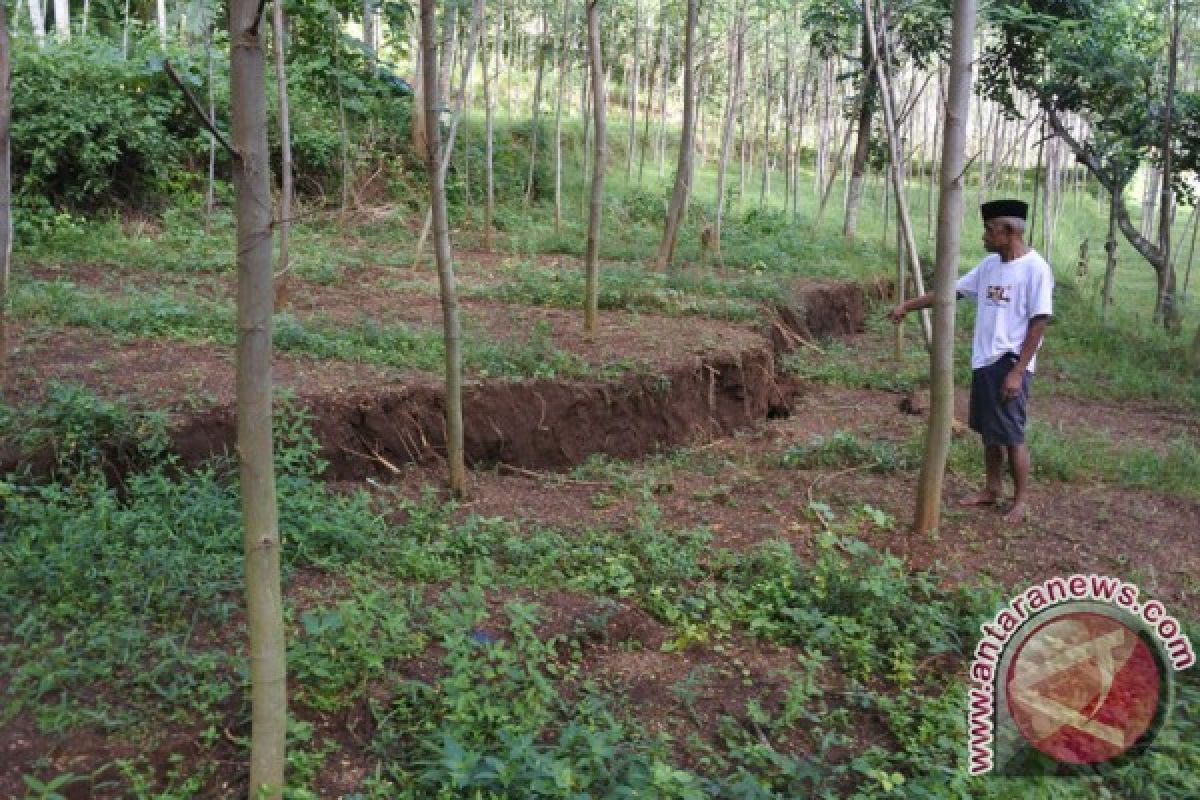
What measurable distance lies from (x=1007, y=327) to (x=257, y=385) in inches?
162

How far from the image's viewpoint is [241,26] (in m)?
2.05

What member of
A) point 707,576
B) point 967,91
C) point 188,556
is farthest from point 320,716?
point 967,91

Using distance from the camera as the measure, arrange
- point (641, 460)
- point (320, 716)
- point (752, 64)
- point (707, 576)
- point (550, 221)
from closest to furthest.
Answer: point (320, 716) → point (707, 576) → point (641, 460) → point (550, 221) → point (752, 64)

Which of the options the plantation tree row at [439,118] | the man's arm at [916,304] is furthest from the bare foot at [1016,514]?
the man's arm at [916,304]

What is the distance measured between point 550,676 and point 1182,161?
1100 cm

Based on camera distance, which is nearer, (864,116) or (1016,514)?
(1016,514)

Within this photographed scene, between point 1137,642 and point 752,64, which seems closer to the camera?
point 1137,642

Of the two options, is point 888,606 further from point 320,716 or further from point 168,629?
point 168,629

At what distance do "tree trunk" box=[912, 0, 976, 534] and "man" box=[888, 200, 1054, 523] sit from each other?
0.23 metres

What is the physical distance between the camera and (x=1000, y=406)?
17.1 ft

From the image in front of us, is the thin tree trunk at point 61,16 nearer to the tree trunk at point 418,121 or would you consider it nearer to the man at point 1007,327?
the tree trunk at point 418,121

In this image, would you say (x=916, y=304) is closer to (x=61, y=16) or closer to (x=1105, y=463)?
(x=1105, y=463)

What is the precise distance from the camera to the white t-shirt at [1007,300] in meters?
5.04

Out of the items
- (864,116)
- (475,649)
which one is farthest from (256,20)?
(864,116)
